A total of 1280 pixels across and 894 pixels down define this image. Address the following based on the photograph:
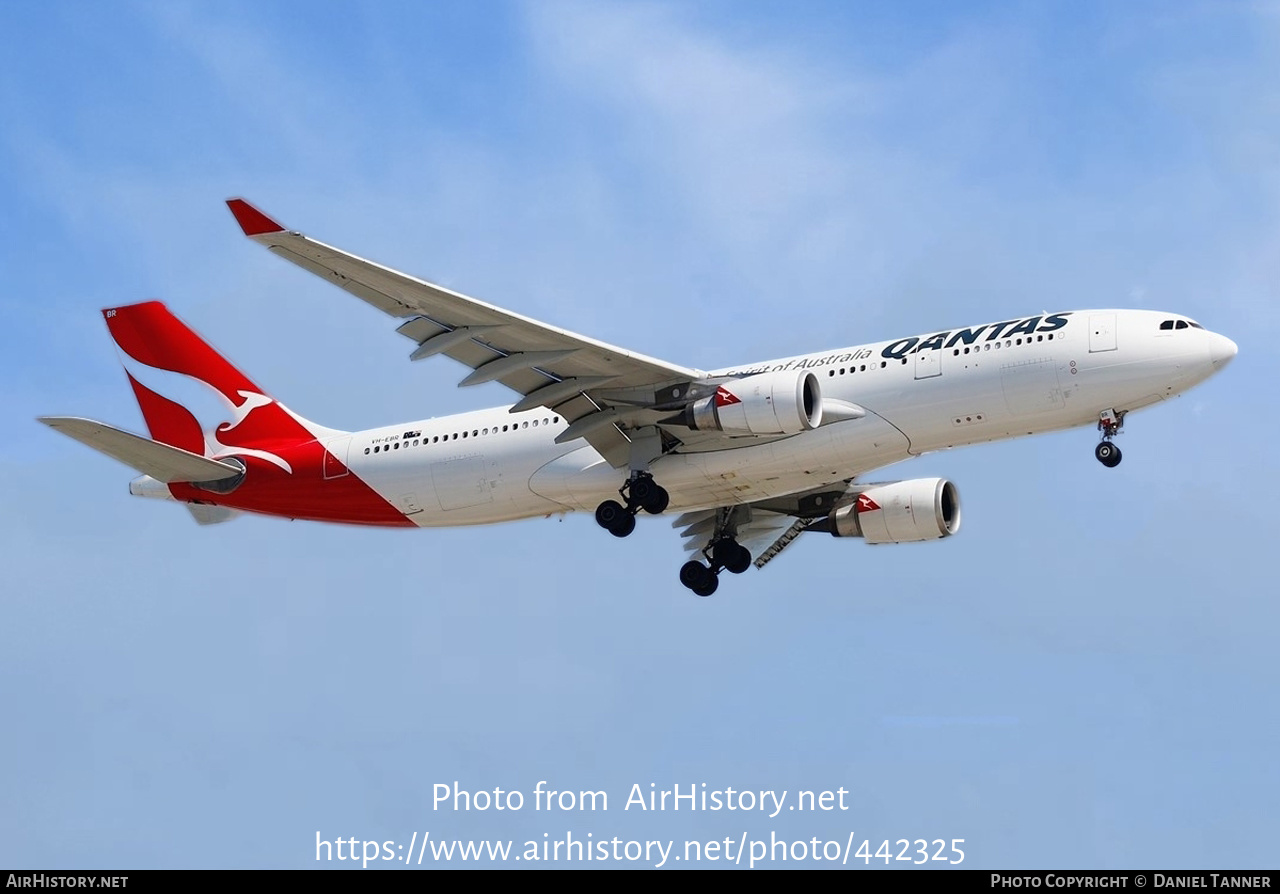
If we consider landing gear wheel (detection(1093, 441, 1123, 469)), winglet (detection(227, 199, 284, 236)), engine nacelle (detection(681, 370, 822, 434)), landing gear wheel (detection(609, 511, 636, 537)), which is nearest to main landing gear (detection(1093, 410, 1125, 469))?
landing gear wheel (detection(1093, 441, 1123, 469))

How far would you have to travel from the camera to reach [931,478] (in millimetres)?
42188

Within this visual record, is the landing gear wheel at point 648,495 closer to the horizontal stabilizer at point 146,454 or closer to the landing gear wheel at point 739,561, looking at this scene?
the landing gear wheel at point 739,561

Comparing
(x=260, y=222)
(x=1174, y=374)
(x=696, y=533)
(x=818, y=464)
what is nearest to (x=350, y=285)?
(x=260, y=222)

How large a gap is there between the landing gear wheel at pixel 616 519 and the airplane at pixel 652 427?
0.10 feet

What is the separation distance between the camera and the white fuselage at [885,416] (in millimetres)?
35375

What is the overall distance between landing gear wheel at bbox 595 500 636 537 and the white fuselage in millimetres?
513

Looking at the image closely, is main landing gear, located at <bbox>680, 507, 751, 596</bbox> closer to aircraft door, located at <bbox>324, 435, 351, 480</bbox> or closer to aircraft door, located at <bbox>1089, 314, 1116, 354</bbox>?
aircraft door, located at <bbox>324, 435, 351, 480</bbox>

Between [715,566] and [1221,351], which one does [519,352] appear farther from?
[1221,351]

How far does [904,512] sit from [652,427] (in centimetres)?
735

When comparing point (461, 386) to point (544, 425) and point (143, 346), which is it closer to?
point (544, 425)

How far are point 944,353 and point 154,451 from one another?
17.4m

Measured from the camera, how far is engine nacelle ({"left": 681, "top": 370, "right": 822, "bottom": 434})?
35781 millimetres

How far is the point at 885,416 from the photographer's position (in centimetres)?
3606

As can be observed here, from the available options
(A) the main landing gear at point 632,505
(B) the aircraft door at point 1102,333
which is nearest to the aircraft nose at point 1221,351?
(B) the aircraft door at point 1102,333
